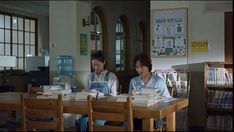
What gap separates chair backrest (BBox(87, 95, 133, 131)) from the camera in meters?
2.57

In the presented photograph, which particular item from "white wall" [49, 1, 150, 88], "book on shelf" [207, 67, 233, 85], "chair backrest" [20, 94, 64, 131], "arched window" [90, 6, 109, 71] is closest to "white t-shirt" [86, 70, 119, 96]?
"chair backrest" [20, 94, 64, 131]

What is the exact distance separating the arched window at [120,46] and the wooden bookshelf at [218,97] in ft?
11.9

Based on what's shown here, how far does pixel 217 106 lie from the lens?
4.86m

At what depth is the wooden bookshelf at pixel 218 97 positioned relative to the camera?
4.83 metres

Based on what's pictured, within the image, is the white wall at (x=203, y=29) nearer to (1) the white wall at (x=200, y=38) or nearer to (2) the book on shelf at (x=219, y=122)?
(1) the white wall at (x=200, y=38)

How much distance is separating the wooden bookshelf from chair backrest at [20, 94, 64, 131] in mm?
2665

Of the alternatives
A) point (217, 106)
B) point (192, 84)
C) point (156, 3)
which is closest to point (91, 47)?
point (156, 3)

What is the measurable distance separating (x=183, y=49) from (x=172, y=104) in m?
2.41

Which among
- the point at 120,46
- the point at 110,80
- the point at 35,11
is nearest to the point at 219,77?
the point at 110,80

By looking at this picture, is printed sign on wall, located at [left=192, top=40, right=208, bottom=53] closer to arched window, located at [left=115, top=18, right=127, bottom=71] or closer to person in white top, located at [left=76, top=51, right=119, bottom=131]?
person in white top, located at [left=76, top=51, right=119, bottom=131]

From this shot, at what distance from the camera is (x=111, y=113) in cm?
263

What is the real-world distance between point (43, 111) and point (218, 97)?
2887 millimetres

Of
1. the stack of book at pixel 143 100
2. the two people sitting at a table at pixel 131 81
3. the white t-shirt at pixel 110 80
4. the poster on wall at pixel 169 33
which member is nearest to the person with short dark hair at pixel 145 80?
the two people sitting at a table at pixel 131 81

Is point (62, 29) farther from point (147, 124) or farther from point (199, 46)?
point (147, 124)
